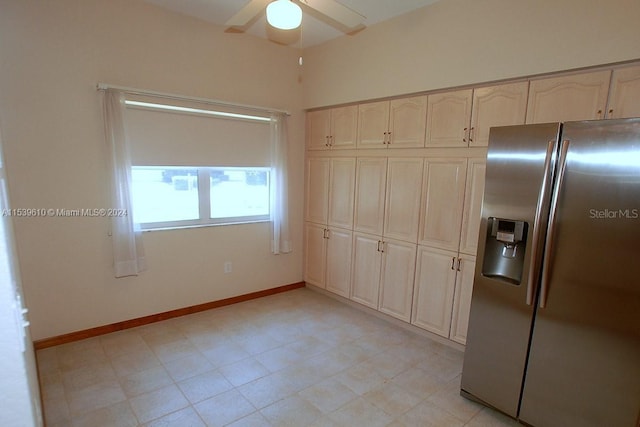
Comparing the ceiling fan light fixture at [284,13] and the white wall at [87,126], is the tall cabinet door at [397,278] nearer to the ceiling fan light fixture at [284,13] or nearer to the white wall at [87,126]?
the white wall at [87,126]

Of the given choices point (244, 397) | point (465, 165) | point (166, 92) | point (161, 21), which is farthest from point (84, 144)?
point (465, 165)

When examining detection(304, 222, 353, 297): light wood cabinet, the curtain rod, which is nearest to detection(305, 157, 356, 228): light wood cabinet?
detection(304, 222, 353, 297): light wood cabinet

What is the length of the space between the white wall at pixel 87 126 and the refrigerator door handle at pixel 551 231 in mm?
2905

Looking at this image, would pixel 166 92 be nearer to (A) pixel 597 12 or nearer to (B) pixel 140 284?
(B) pixel 140 284

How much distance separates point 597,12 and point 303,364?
3.11 metres

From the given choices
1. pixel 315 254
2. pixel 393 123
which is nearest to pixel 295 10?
pixel 393 123

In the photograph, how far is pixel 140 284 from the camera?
3143mm

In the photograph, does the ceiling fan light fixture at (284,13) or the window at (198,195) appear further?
the window at (198,195)

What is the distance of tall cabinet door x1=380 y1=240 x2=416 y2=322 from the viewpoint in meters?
3.21

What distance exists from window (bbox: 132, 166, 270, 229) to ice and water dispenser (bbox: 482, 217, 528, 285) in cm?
251

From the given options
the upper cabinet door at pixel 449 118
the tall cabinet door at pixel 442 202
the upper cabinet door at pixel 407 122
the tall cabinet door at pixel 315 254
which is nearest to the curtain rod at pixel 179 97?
the upper cabinet door at pixel 407 122

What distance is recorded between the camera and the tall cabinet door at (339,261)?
3.80m

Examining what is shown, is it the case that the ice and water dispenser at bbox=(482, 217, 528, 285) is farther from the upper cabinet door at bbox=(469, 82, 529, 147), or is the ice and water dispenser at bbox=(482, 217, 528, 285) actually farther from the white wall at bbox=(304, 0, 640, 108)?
the white wall at bbox=(304, 0, 640, 108)

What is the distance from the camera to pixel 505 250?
2094mm
